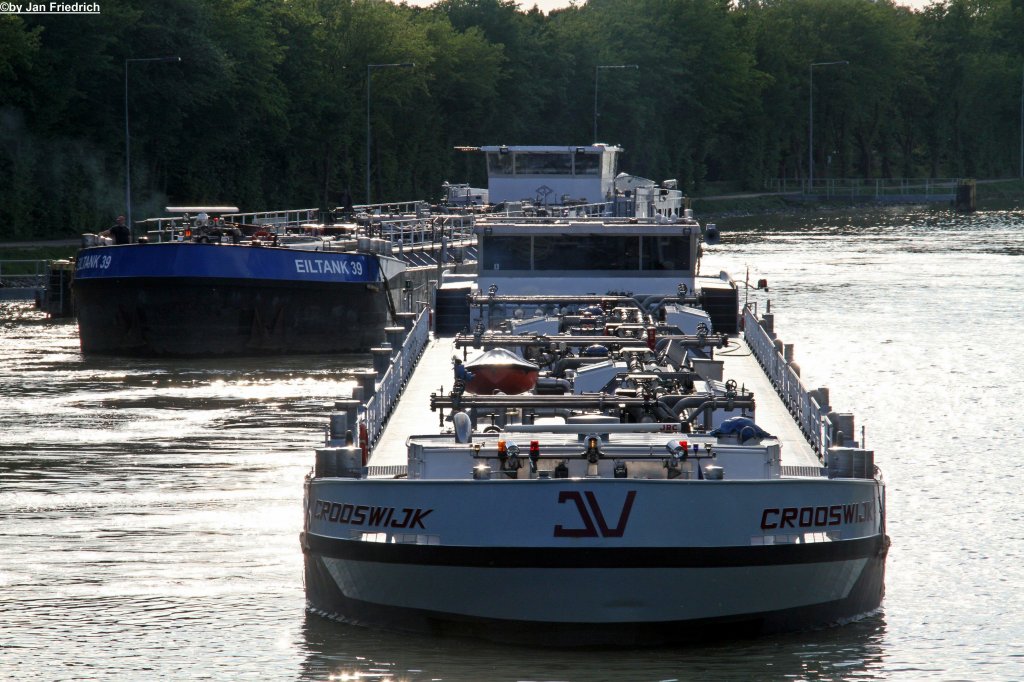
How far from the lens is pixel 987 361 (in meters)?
40.6

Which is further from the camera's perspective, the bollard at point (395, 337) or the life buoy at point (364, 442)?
the bollard at point (395, 337)

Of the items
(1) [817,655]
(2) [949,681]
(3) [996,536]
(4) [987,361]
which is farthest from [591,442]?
(4) [987,361]

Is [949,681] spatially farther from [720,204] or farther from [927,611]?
[720,204]

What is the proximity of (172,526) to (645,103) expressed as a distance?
372ft

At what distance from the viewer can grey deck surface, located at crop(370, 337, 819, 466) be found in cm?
1908

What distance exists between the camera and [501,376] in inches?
792

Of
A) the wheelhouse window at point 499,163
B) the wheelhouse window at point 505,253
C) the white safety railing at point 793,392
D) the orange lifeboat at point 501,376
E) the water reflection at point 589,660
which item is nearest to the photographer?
the water reflection at point 589,660

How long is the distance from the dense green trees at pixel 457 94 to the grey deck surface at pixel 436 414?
154ft

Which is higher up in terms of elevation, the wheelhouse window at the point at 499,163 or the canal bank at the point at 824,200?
the wheelhouse window at the point at 499,163

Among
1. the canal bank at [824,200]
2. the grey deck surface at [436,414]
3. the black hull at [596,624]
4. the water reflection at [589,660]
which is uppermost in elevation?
the canal bank at [824,200]

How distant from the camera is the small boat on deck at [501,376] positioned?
65.9ft

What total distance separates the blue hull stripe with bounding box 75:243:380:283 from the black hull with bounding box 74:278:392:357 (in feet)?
0.61

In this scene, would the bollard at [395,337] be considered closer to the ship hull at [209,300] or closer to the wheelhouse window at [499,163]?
the ship hull at [209,300]

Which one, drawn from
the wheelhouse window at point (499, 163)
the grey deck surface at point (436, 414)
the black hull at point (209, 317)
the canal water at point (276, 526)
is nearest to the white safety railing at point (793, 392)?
the grey deck surface at point (436, 414)
